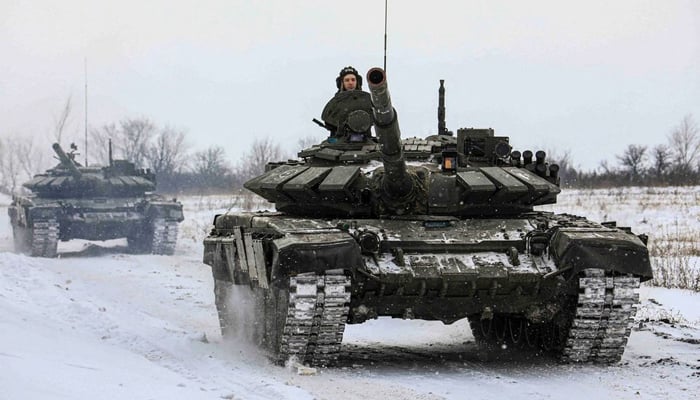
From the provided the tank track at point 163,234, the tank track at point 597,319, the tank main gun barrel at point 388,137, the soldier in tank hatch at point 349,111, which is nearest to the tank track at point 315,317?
the tank main gun barrel at point 388,137

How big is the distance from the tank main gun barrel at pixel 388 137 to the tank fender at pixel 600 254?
1694 millimetres

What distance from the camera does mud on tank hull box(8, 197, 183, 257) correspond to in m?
25.9

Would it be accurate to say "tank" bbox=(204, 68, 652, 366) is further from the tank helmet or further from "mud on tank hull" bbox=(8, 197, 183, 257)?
"mud on tank hull" bbox=(8, 197, 183, 257)

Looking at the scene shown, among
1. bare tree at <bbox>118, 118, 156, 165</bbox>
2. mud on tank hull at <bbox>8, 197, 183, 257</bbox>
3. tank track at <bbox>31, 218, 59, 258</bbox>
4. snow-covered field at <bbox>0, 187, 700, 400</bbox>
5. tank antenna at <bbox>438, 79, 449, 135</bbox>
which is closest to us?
Result: snow-covered field at <bbox>0, 187, 700, 400</bbox>

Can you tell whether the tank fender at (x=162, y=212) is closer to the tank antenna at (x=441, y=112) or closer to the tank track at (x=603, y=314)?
the tank antenna at (x=441, y=112)

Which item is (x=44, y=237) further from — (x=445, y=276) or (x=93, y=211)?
(x=445, y=276)

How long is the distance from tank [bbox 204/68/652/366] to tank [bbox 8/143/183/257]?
13699 millimetres

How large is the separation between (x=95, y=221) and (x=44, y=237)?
4.08 feet

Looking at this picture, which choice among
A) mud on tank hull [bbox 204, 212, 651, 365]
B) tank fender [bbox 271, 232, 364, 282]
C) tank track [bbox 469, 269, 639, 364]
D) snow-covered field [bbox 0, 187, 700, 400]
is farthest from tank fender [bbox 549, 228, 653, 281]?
tank fender [bbox 271, 232, 364, 282]

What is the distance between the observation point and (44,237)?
2584cm

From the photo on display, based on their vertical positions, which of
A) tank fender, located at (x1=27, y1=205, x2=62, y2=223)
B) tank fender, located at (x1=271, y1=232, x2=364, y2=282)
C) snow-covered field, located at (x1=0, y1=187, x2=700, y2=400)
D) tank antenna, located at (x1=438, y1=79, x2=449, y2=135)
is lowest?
snow-covered field, located at (x1=0, y1=187, x2=700, y2=400)

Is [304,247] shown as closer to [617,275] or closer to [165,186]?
[617,275]

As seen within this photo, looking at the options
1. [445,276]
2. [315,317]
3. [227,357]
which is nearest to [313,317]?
[315,317]

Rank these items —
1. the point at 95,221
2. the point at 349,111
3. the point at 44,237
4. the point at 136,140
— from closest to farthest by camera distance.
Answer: the point at 349,111 < the point at 44,237 < the point at 95,221 < the point at 136,140
